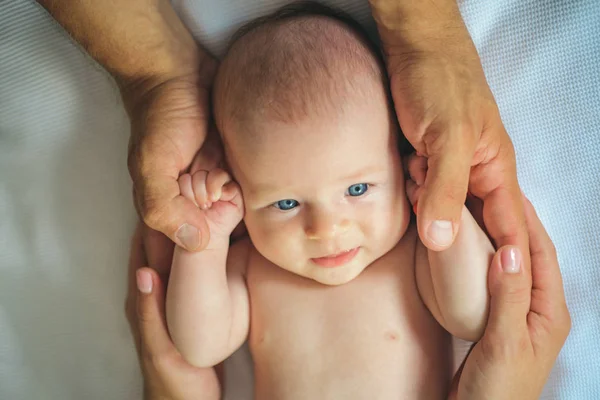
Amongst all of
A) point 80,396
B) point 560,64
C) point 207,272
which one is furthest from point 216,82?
point 80,396

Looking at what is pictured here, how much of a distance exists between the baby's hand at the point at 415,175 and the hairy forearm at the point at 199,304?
38 centimetres

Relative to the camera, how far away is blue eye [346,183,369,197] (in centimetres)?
107

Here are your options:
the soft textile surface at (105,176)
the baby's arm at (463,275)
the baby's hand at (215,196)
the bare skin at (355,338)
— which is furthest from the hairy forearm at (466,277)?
the baby's hand at (215,196)

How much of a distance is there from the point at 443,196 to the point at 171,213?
0.47 metres

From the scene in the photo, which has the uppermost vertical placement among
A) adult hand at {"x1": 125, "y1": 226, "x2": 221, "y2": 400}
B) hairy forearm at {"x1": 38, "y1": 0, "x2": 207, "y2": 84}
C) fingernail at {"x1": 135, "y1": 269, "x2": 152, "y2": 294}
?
hairy forearm at {"x1": 38, "y1": 0, "x2": 207, "y2": 84}

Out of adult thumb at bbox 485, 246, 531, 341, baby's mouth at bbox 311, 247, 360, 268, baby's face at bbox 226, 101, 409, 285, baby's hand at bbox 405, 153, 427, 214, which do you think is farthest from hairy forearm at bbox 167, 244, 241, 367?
adult thumb at bbox 485, 246, 531, 341

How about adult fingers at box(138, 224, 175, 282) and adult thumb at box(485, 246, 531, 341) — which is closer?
adult thumb at box(485, 246, 531, 341)

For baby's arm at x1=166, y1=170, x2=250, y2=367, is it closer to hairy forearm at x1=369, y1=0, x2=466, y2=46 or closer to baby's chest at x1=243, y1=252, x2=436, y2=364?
baby's chest at x1=243, y1=252, x2=436, y2=364

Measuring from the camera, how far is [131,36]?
1218 mm

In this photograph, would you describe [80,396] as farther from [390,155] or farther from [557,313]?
[557,313]

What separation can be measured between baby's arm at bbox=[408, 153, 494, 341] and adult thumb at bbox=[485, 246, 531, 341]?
20 millimetres

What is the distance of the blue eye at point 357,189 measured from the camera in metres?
Answer: 1.07

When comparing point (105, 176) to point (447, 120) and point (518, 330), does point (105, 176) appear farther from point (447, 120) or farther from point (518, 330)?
point (518, 330)

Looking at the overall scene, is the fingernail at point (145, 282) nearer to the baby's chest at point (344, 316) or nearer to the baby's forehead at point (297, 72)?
the baby's chest at point (344, 316)
